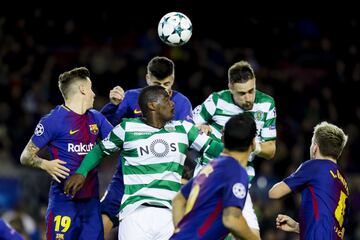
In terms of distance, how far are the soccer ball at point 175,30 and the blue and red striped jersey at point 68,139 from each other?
1395 millimetres

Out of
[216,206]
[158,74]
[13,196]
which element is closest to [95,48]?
[13,196]

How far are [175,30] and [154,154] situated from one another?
1938 mm

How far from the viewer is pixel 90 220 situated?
29.0ft

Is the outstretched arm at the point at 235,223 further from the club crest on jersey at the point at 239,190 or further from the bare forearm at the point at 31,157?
the bare forearm at the point at 31,157

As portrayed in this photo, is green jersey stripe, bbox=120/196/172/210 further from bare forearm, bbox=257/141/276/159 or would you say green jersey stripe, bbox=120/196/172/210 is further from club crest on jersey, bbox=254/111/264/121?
club crest on jersey, bbox=254/111/264/121

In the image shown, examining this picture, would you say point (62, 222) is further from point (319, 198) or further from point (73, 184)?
point (319, 198)

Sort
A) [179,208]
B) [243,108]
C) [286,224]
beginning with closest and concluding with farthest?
[179,208] < [286,224] < [243,108]

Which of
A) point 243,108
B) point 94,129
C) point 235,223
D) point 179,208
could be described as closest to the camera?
point 235,223

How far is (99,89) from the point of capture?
1694 centimetres

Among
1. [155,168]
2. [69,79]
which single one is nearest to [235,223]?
[155,168]

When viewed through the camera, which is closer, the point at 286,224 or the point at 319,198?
the point at 319,198

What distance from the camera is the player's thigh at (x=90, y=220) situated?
345 inches

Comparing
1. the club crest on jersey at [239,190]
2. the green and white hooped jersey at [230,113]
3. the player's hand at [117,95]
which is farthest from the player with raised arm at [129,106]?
the club crest on jersey at [239,190]

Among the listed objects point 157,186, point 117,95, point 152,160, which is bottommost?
point 157,186
